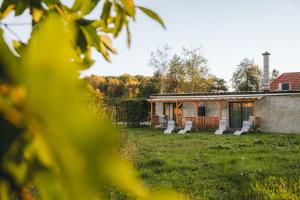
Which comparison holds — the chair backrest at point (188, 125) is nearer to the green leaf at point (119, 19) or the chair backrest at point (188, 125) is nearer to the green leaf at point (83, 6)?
the green leaf at point (119, 19)

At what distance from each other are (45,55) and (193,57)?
50472 mm

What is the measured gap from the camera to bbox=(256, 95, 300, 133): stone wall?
25.4 metres

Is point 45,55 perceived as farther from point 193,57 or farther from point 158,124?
point 193,57

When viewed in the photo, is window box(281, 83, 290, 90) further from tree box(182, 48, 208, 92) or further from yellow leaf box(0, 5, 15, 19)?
yellow leaf box(0, 5, 15, 19)

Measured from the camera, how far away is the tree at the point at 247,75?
202 feet

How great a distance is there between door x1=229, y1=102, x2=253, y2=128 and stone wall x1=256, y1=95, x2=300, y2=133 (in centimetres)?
93

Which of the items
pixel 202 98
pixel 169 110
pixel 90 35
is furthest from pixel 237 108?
pixel 90 35

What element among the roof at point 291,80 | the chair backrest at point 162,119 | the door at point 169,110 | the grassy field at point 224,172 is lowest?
the grassy field at point 224,172

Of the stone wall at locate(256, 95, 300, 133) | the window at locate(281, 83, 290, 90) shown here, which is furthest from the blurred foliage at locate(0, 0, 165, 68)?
the window at locate(281, 83, 290, 90)

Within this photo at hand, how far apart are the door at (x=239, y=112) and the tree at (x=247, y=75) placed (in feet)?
106

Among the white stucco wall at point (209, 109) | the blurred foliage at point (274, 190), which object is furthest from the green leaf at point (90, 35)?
the white stucco wall at point (209, 109)

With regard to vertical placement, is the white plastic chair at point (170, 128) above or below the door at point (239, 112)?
below

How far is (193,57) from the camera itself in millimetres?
50219

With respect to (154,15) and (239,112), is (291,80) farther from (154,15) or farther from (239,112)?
(154,15)
